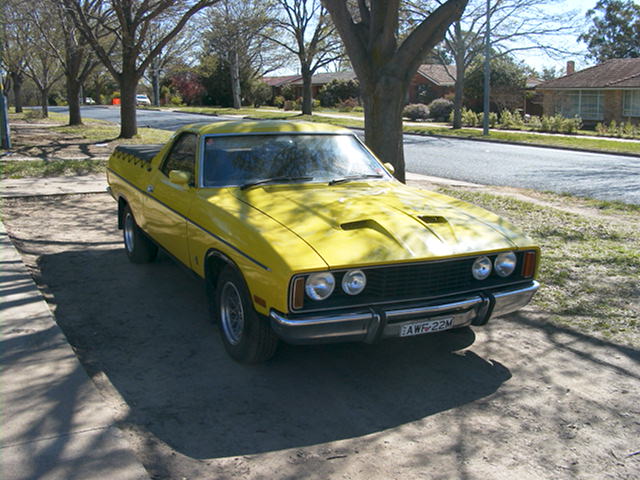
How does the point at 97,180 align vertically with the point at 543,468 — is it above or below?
above

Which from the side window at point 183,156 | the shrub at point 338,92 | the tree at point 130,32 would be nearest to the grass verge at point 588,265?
the side window at point 183,156

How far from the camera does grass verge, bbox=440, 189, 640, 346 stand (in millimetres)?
5613

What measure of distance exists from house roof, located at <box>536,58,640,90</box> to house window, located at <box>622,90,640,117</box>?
0.78 meters

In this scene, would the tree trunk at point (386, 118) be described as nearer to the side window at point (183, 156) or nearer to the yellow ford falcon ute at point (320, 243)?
the yellow ford falcon ute at point (320, 243)

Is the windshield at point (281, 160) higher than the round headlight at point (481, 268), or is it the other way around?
the windshield at point (281, 160)

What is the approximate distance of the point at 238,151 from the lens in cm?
561

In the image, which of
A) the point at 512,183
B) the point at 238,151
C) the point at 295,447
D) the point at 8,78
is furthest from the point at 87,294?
the point at 8,78

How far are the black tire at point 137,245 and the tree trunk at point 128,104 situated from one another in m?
14.8

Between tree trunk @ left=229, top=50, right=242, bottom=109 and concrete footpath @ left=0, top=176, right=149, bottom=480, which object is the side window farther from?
tree trunk @ left=229, top=50, right=242, bottom=109

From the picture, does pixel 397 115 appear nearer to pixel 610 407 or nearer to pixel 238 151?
pixel 238 151

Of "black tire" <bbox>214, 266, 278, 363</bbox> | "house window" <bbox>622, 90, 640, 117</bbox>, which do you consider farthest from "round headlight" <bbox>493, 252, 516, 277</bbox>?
"house window" <bbox>622, 90, 640, 117</bbox>

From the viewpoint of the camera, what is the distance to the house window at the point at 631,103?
39.3 m

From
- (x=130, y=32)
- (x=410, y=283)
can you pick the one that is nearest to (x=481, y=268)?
(x=410, y=283)

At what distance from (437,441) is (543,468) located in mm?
568
